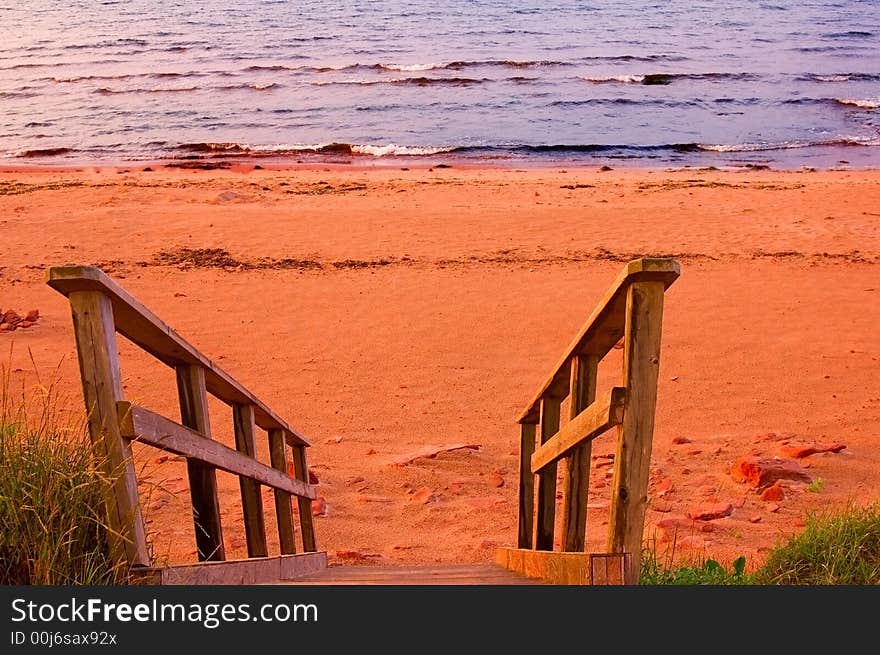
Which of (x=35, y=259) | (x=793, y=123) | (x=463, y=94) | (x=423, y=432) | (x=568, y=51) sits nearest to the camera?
(x=423, y=432)

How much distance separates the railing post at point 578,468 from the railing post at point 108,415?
73.3 inches

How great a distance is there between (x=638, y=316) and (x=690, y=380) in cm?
669

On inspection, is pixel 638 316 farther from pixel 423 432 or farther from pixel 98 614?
pixel 423 432

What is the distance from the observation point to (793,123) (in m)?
26.4

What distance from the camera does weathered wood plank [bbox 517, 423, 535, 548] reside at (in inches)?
222

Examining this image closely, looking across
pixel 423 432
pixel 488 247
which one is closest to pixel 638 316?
pixel 423 432

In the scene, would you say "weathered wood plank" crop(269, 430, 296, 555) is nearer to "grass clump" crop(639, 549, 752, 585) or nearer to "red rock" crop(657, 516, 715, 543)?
"grass clump" crop(639, 549, 752, 585)

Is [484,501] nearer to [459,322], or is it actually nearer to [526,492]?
[526,492]

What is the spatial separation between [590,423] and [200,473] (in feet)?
5.57

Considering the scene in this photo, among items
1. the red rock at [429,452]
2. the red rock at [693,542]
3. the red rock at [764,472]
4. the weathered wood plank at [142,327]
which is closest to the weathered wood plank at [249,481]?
the weathered wood plank at [142,327]

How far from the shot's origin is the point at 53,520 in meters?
2.88

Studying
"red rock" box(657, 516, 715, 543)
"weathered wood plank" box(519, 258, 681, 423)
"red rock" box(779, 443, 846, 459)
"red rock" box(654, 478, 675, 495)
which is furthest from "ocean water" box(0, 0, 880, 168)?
"weathered wood plank" box(519, 258, 681, 423)

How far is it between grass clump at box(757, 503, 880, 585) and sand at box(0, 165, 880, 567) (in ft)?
2.55

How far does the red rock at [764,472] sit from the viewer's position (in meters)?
6.80
